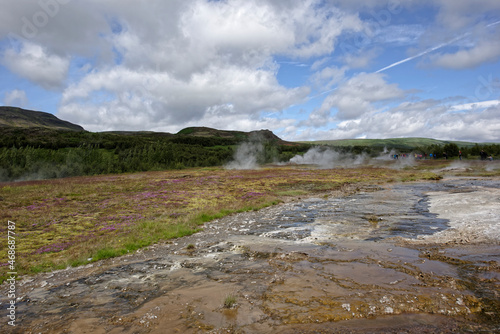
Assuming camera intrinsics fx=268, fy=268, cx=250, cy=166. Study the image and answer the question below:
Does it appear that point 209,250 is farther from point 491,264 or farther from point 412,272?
point 491,264

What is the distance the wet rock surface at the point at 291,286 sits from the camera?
18.5 feet

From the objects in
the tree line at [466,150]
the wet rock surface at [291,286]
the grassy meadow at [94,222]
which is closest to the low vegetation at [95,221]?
the grassy meadow at [94,222]

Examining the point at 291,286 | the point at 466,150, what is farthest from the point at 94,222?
the point at 466,150

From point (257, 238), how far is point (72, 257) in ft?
26.2

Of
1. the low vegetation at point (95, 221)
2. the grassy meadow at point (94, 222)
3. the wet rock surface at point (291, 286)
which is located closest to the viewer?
the wet rock surface at point (291, 286)

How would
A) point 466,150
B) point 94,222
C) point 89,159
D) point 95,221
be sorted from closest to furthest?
point 94,222 → point 95,221 → point 466,150 → point 89,159

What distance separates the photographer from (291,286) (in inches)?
291

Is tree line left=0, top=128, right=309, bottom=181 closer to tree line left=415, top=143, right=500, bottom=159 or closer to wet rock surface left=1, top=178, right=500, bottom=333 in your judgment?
tree line left=415, top=143, right=500, bottom=159

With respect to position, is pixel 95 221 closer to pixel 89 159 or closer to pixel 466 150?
pixel 89 159

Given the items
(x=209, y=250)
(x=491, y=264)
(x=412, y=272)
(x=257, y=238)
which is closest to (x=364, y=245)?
(x=412, y=272)

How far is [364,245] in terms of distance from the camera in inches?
428

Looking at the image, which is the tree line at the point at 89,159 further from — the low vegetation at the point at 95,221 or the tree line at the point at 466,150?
the tree line at the point at 466,150

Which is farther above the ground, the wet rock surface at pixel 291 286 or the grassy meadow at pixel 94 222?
the wet rock surface at pixel 291 286

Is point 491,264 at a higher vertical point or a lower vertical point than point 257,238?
higher
